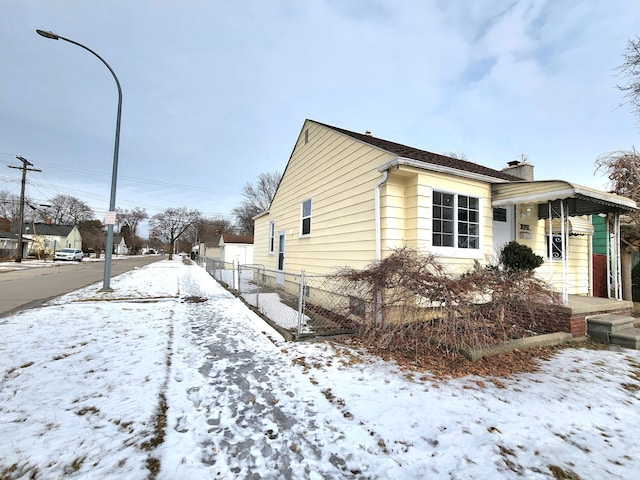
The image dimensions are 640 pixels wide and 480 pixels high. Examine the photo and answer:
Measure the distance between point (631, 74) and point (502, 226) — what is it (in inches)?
297

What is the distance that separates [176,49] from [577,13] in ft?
43.9

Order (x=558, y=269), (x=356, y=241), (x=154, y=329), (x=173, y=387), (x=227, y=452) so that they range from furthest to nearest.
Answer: (x=558, y=269) < (x=356, y=241) < (x=154, y=329) < (x=173, y=387) < (x=227, y=452)

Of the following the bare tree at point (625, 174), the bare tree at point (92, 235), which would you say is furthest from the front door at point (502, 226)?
the bare tree at point (92, 235)

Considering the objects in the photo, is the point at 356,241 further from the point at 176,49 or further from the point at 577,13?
the point at 176,49

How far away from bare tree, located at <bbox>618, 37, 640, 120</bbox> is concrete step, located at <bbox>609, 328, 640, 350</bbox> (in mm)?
8670

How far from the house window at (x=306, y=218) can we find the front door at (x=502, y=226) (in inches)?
203

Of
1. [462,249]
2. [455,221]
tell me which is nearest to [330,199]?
[455,221]

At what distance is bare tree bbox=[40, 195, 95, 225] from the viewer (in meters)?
61.9

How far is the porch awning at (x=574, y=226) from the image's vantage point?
25.3 feet

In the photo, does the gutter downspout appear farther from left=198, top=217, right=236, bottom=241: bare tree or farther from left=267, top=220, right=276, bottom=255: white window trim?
left=198, top=217, right=236, bottom=241: bare tree

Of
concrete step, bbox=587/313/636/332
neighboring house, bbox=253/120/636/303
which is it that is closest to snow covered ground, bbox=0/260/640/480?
concrete step, bbox=587/313/636/332

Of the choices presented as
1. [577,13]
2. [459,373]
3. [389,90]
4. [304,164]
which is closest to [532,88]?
[577,13]

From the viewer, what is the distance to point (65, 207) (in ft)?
206

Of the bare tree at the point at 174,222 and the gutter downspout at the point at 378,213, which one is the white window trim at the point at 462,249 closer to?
the gutter downspout at the point at 378,213
